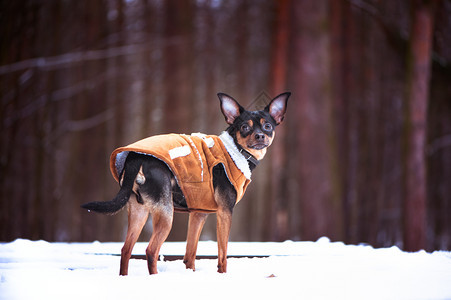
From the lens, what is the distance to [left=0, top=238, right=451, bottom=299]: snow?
3.10 m

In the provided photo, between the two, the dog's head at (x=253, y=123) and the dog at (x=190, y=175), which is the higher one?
the dog's head at (x=253, y=123)

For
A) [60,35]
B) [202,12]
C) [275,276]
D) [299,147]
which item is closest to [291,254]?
[275,276]

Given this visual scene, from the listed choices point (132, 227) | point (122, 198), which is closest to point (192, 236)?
point (132, 227)

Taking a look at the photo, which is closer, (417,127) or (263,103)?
(263,103)

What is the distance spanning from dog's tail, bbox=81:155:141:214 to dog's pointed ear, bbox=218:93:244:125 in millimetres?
991

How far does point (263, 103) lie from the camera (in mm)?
4871

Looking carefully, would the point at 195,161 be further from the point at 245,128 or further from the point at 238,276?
the point at 238,276

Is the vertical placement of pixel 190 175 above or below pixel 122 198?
above

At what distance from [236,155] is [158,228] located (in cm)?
93

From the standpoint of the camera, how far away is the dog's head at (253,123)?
4281 millimetres

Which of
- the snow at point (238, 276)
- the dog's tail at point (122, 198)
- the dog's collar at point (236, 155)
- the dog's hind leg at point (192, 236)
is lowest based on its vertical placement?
the snow at point (238, 276)

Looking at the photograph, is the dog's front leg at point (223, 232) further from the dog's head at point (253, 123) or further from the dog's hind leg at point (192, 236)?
the dog's head at point (253, 123)

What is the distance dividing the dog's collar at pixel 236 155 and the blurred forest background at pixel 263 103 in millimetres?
3925

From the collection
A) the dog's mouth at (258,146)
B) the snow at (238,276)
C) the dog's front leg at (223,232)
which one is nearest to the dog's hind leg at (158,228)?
the snow at (238,276)
